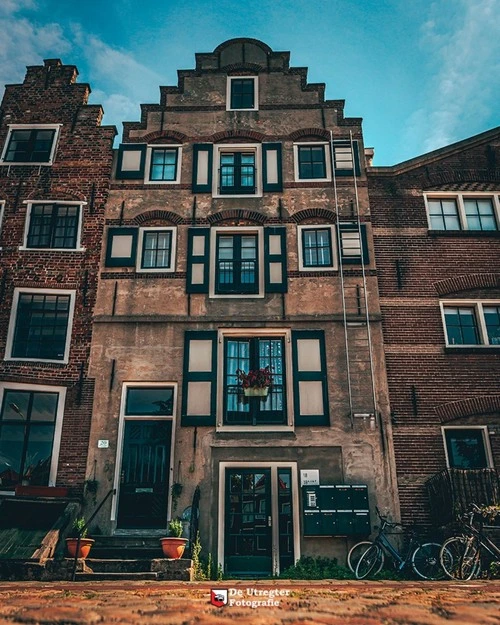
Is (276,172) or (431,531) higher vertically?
(276,172)

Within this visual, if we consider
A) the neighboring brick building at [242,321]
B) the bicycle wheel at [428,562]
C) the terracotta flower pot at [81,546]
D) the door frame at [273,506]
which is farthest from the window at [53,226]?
the bicycle wheel at [428,562]

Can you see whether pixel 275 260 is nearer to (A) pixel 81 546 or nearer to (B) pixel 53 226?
(B) pixel 53 226

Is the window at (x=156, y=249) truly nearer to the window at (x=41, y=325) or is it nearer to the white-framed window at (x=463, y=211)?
the window at (x=41, y=325)

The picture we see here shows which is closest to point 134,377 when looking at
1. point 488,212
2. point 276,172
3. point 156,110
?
point 276,172

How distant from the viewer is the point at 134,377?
45.7 ft

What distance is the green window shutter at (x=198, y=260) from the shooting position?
1491 cm

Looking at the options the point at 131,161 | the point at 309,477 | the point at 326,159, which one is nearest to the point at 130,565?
the point at 309,477

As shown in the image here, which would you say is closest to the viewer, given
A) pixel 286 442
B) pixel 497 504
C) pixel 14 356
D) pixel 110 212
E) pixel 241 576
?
pixel 497 504

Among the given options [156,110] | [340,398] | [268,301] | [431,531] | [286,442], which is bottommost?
[431,531]

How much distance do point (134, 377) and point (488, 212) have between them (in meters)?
11.1

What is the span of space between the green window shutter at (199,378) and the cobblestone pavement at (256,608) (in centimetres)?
522

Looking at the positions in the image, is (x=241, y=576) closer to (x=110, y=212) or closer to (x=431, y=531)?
(x=431, y=531)

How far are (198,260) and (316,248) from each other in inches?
131

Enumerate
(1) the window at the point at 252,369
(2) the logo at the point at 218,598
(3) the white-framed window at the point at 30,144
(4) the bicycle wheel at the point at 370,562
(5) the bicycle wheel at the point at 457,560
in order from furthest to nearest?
(3) the white-framed window at the point at 30,144 → (1) the window at the point at 252,369 → (4) the bicycle wheel at the point at 370,562 → (5) the bicycle wheel at the point at 457,560 → (2) the logo at the point at 218,598
